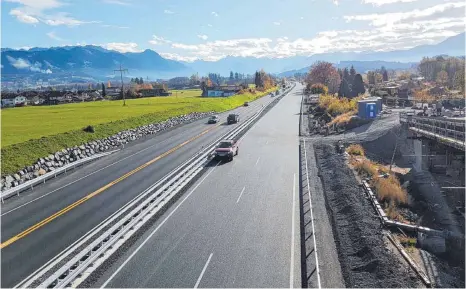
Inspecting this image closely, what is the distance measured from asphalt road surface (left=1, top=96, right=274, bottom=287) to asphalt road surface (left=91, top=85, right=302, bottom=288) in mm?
3588

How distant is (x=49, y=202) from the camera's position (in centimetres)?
2658

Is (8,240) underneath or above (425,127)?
underneath

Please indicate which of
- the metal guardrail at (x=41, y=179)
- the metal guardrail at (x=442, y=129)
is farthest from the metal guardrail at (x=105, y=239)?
the metal guardrail at (x=442, y=129)

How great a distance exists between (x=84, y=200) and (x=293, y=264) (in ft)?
50.0

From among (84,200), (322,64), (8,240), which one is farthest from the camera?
(322,64)

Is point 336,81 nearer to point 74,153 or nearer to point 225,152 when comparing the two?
point 225,152

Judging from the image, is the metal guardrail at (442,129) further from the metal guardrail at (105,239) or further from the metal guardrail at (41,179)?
the metal guardrail at (41,179)

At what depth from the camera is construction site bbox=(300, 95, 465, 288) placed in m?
17.0

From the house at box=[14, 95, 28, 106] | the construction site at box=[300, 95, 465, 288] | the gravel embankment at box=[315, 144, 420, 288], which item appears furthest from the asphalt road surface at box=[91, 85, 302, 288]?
the house at box=[14, 95, 28, 106]

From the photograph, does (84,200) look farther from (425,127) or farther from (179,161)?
(425,127)

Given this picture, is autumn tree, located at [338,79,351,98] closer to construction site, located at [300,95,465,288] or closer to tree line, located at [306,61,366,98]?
tree line, located at [306,61,366,98]

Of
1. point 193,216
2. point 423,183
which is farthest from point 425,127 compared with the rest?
point 193,216

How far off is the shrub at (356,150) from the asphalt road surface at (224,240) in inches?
484

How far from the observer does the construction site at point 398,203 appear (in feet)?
55.9
